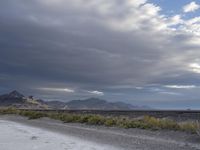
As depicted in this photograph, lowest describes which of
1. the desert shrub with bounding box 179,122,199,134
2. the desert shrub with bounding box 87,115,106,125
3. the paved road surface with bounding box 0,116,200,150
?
the paved road surface with bounding box 0,116,200,150

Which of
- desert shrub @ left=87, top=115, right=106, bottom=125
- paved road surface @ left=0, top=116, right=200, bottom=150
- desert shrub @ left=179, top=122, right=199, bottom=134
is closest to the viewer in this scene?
paved road surface @ left=0, top=116, right=200, bottom=150

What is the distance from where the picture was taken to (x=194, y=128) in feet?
84.6

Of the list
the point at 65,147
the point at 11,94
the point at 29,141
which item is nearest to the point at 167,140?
the point at 65,147

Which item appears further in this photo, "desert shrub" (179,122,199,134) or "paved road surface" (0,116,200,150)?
"desert shrub" (179,122,199,134)

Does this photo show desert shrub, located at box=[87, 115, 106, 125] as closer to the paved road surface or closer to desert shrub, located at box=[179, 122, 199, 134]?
the paved road surface

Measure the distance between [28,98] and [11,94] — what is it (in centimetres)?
2033

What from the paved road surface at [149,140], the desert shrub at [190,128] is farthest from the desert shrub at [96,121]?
the desert shrub at [190,128]

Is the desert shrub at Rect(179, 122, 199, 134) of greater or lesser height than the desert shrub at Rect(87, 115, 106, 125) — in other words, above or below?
below

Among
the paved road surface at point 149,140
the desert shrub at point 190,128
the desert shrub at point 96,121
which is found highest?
the desert shrub at point 96,121

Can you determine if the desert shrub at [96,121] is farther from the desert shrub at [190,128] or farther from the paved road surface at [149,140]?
the desert shrub at [190,128]

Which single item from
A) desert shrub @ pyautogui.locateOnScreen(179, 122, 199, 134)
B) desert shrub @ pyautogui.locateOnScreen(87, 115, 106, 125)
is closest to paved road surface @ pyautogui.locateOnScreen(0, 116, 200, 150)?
desert shrub @ pyautogui.locateOnScreen(179, 122, 199, 134)

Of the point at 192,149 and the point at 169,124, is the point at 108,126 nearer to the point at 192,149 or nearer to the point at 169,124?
the point at 169,124

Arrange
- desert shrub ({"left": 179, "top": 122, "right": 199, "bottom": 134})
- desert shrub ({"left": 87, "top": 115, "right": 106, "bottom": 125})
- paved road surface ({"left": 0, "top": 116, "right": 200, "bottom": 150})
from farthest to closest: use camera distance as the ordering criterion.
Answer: desert shrub ({"left": 87, "top": 115, "right": 106, "bottom": 125})
desert shrub ({"left": 179, "top": 122, "right": 199, "bottom": 134})
paved road surface ({"left": 0, "top": 116, "right": 200, "bottom": 150})

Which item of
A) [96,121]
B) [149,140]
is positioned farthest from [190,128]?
[96,121]
